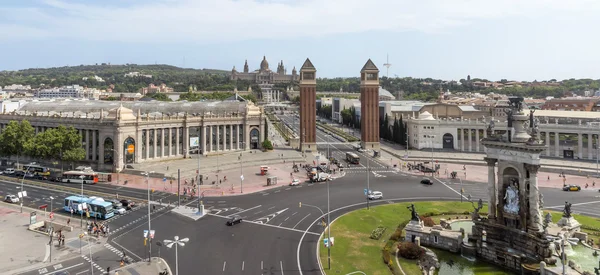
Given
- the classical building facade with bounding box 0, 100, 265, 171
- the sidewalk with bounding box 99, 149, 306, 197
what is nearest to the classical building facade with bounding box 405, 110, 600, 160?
the sidewalk with bounding box 99, 149, 306, 197

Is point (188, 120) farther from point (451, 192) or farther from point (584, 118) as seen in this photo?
point (584, 118)

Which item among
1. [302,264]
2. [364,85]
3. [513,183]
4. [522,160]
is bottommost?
[302,264]

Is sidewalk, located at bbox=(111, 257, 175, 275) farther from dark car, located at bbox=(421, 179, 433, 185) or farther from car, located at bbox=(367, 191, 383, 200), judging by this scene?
dark car, located at bbox=(421, 179, 433, 185)

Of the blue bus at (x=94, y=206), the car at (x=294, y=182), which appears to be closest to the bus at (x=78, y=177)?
the blue bus at (x=94, y=206)

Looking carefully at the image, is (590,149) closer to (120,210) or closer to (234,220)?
(234,220)

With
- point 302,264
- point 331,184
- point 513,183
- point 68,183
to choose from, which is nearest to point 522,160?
point 513,183
